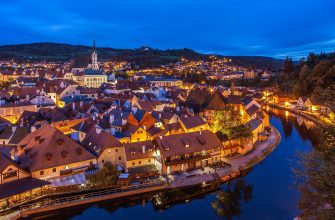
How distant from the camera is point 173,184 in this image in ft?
83.2

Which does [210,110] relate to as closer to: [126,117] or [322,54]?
[126,117]

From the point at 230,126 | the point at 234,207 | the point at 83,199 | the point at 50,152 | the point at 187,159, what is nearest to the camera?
the point at 83,199

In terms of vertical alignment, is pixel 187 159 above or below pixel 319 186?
below

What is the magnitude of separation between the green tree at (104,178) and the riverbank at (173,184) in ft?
2.44

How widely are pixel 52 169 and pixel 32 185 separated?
100.0 inches

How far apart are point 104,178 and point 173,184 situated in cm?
530

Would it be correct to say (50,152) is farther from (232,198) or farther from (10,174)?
(232,198)

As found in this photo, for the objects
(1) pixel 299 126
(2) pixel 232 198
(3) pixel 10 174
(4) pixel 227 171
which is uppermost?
(3) pixel 10 174

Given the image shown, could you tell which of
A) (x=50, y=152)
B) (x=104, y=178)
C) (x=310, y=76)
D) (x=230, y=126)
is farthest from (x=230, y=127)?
(x=310, y=76)

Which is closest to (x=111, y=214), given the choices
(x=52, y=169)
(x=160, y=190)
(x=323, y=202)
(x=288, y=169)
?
(x=160, y=190)

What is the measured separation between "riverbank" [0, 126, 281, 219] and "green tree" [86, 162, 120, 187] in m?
0.74

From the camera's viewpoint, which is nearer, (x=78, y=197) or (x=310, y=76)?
(x=78, y=197)

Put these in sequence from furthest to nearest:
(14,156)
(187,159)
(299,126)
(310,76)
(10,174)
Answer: (310,76)
(299,126)
(187,159)
(14,156)
(10,174)

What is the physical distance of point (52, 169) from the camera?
2445cm
